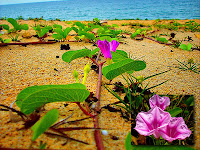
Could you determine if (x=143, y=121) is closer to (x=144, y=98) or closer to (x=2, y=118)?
(x=144, y=98)

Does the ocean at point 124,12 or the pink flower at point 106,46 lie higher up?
the ocean at point 124,12

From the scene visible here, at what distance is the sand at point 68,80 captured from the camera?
0.52 metres

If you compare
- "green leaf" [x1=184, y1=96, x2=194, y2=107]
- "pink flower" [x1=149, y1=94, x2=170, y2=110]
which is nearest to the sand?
"green leaf" [x1=184, y1=96, x2=194, y2=107]

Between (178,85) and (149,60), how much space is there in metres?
0.48

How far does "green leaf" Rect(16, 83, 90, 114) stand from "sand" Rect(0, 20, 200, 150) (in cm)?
10

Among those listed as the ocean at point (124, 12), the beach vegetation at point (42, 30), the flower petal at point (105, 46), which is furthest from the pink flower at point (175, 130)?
the ocean at point (124, 12)

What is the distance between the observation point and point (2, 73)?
1.07m

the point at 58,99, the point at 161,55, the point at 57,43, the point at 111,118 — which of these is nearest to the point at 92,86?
the point at 111,118

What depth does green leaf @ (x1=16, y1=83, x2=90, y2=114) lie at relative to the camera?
1.54 ft

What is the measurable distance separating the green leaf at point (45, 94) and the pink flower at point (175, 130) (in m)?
0.30

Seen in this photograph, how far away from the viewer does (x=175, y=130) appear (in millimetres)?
503

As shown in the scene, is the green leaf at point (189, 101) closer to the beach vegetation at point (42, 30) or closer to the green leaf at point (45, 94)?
the green leaf at point (45, 94)

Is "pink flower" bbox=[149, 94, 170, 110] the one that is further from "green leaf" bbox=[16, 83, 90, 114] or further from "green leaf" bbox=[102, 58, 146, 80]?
"green leaf" bbox=[16, 83, 90, 114]

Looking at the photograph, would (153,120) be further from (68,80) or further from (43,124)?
(68,80)
